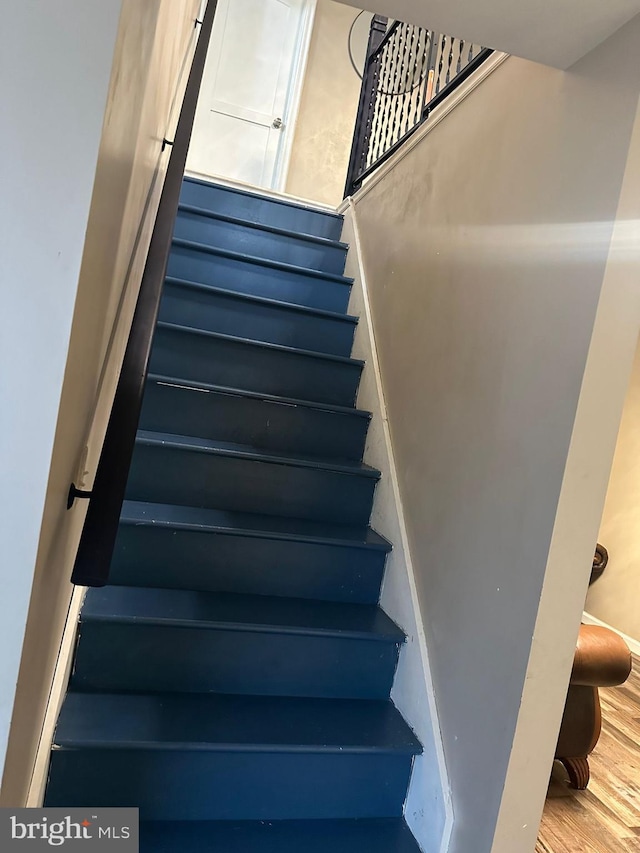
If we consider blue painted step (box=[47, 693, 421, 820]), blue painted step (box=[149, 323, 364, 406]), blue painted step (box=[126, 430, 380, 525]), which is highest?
blue painted step (box=[149, 323, 364, 406])

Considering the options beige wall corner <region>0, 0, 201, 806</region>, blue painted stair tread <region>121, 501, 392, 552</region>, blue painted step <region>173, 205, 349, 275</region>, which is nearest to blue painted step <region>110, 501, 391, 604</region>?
blue painted stair tread <region>121, 501, 392, 552</region>

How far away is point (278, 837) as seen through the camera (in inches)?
59.5

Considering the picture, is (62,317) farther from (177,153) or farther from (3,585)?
(177,153)

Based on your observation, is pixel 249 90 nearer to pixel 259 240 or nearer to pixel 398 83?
pixel 398 83

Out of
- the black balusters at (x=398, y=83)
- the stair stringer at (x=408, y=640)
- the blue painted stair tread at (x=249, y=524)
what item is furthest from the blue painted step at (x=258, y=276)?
the blue painted stair tread at (x=249, y=524)

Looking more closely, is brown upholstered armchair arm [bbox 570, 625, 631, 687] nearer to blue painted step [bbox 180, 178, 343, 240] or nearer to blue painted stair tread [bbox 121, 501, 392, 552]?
blue painted stair tread [bbox 121, 501, 392, 552]

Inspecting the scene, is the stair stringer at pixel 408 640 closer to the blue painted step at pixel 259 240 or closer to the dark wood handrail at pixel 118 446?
the blue painted step at pixel 259 240

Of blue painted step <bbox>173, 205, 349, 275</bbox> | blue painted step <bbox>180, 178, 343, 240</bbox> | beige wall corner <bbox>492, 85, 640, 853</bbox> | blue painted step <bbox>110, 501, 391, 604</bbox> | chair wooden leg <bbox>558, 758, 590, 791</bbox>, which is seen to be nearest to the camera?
beige wall corner <bbox>492, 85, 640, 853</bbox>

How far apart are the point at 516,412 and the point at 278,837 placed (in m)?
1.20

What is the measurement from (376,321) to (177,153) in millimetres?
1603

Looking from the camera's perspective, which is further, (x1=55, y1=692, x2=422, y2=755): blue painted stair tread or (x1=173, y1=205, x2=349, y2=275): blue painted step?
(x1=173, y1=205, x2=349, y2=275): blue painted step

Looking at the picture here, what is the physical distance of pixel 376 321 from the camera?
272cm

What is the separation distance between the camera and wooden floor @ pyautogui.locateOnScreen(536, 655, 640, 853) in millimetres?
1956

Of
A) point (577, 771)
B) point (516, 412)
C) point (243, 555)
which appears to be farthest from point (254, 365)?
point (577, 771)
